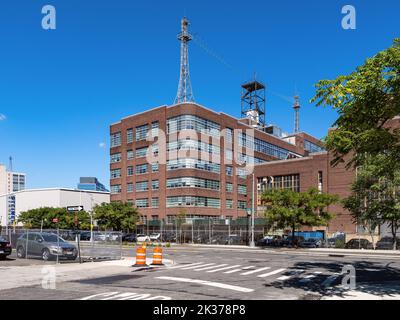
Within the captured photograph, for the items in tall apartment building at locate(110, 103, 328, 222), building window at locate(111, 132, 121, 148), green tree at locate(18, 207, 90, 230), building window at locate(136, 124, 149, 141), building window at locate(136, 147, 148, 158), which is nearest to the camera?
tall apartment building at locate(110, 103, 328, 222)

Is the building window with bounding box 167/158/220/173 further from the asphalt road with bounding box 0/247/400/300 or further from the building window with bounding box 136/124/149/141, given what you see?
the asphalt road with bounding box 0/247/400/300

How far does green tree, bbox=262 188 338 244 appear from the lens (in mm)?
44812

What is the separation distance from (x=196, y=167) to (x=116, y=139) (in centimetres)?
2248

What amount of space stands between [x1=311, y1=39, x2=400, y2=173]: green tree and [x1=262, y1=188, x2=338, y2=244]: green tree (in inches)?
1260

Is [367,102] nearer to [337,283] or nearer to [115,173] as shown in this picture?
[337,283]

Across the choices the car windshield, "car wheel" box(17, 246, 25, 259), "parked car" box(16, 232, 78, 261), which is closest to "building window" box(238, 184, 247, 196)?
"car wheel" box(17, 246, 25, 259)

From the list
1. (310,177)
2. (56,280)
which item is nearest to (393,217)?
(310,177)

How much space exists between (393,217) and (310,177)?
2921cm

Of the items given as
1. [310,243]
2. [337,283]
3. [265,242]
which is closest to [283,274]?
[337,283]

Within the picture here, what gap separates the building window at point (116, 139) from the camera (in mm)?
88750

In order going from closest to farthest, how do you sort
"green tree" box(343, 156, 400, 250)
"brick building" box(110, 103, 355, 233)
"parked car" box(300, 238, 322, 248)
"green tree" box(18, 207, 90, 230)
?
"green tree" box(343, 156, 400, 250) → "parked car" box(300, 238, 322, 248) → "brick building" box(110, 103, 355, 233) → "green tree" box(18, 207, 90, 230)

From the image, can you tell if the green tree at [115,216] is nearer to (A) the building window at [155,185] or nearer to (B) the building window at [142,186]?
(A) the building window at [155,185]

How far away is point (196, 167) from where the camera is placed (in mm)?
75188

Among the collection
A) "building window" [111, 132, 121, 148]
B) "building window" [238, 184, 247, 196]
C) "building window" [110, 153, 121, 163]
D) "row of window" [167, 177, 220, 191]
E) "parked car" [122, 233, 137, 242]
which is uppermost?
"building window" [111, 132, 121, 148]
